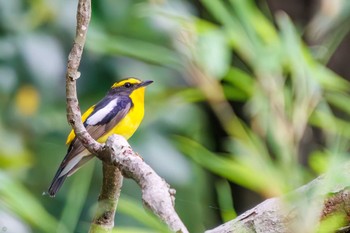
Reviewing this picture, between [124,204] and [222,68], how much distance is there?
524 mm

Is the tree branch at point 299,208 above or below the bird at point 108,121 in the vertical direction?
below

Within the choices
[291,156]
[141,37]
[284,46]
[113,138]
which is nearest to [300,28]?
[141,37]

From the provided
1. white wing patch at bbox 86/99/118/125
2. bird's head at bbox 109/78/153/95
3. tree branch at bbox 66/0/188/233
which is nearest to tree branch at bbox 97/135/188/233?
tree branch at bbox 66/0/188/233

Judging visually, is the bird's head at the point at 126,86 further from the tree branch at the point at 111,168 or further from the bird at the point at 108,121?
the tree branch at the point at 111,168

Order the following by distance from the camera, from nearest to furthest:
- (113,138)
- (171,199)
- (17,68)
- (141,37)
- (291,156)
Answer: (171,199), (113,138), (291,156), (17,68), (141,37)

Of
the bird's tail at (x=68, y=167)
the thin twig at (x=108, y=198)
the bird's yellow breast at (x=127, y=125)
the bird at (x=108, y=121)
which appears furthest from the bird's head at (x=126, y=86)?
the thin twig at (x=108, y=198)

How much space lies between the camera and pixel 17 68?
2.50 m

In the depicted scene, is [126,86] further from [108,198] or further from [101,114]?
[108,198]

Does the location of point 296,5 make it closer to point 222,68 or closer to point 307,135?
point 307,135

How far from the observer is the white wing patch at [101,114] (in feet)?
4.72

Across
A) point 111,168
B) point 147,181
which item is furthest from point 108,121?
point 147,181

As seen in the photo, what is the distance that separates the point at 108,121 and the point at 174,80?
1.37m

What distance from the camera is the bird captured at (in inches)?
53.5

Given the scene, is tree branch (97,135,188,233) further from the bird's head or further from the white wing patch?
the bird's head
